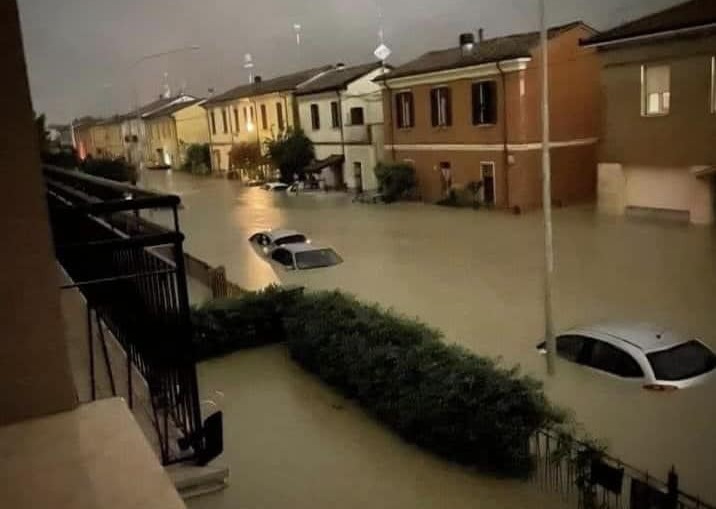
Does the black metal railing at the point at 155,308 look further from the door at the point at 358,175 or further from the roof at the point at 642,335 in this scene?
the door at the point at 358,175

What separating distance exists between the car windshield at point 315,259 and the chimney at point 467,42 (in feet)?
15.9

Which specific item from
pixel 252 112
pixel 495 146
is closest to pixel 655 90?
pixel 495 146

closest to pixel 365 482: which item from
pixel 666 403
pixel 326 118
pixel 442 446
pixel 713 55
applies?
pixel 442 446

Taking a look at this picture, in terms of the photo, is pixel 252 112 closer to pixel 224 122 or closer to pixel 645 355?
pixel 224 122

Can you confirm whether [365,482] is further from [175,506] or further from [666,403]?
[175,506]

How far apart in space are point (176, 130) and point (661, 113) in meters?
15.7

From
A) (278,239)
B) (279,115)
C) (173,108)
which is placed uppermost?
(173,108)

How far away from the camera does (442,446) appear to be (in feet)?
11.2

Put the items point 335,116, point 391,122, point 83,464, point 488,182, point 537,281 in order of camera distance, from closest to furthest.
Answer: point 83,464, point 537,281, point 488,182, point 391,122, point 335,116

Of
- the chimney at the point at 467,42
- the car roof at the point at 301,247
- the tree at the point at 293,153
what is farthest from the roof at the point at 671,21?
the tree at the point at 293,153

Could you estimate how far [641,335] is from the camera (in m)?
4.01

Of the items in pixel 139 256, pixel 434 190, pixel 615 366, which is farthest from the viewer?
pixel 434 190

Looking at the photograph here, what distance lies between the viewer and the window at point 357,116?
14.4m

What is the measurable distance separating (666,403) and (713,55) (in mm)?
4368
